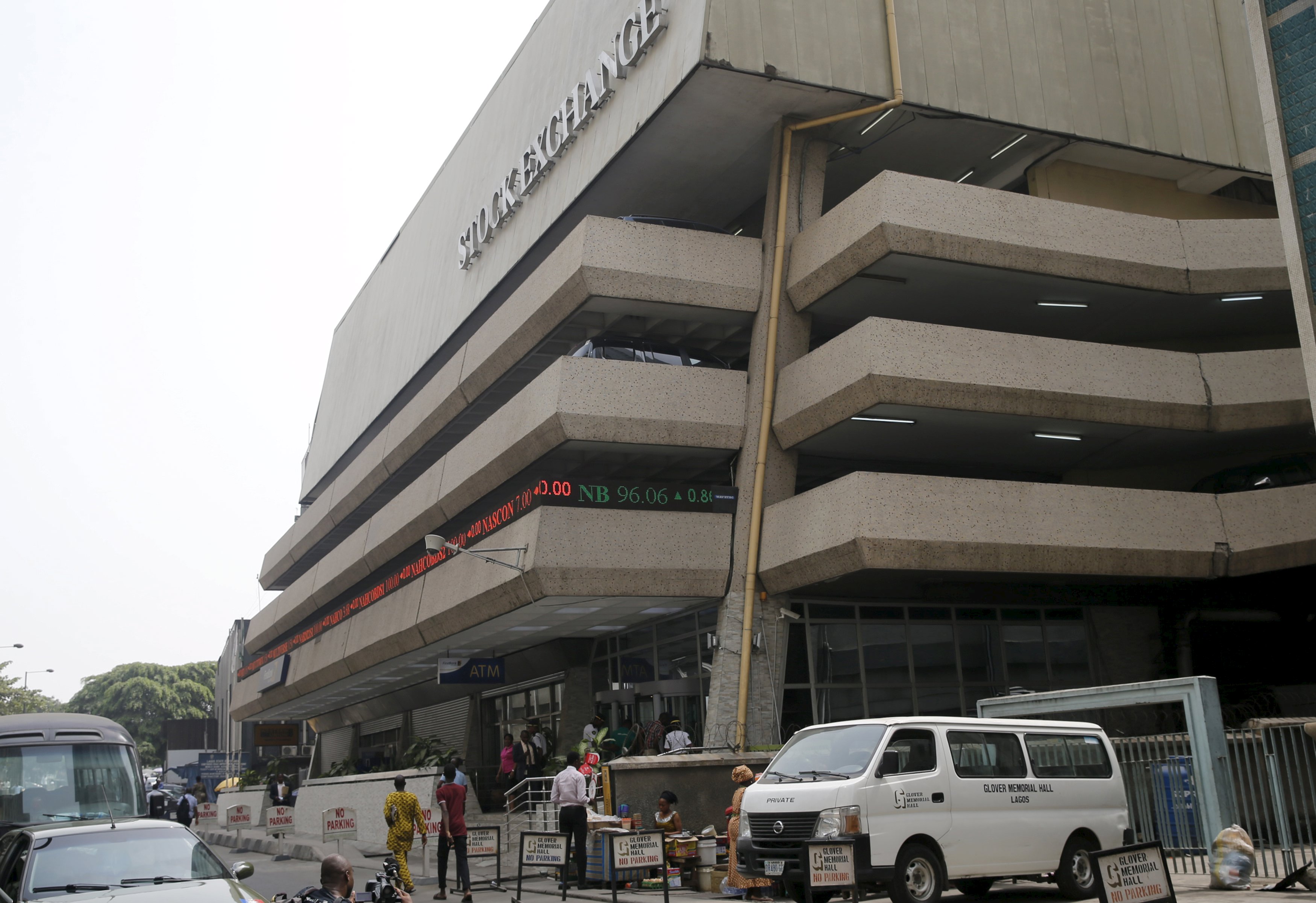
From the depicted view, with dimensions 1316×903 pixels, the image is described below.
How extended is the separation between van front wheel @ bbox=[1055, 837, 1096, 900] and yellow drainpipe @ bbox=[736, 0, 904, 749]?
9492 mm

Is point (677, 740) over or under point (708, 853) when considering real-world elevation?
over

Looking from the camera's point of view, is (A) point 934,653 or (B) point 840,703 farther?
(A) point 934,653

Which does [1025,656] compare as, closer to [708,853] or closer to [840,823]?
[708,853]

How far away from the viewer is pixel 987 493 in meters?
22.6

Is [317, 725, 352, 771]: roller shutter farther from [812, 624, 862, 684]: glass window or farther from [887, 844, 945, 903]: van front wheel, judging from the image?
[887, 844, 945, 903]: van front wheel

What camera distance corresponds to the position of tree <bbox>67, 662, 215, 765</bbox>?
128 metres

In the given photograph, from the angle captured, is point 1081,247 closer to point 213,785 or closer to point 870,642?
point 870,642

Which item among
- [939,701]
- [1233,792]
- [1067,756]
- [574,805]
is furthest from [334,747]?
[1233,792]

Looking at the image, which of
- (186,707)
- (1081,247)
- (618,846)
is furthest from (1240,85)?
(186,707)

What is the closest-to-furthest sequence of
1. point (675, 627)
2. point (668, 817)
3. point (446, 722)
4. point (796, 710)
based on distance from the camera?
point (668, 817), point (796, 710), point (675, 627), point (446, 722)

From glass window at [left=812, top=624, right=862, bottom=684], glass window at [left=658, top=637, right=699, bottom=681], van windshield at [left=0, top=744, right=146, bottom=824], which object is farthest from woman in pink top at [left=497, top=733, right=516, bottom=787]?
van windshield at [left=0, top=744, right=146, bottom=824]

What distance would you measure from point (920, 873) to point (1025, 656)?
16.7 m

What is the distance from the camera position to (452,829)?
16.1 m

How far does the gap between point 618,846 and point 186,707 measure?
131190 millimetres
